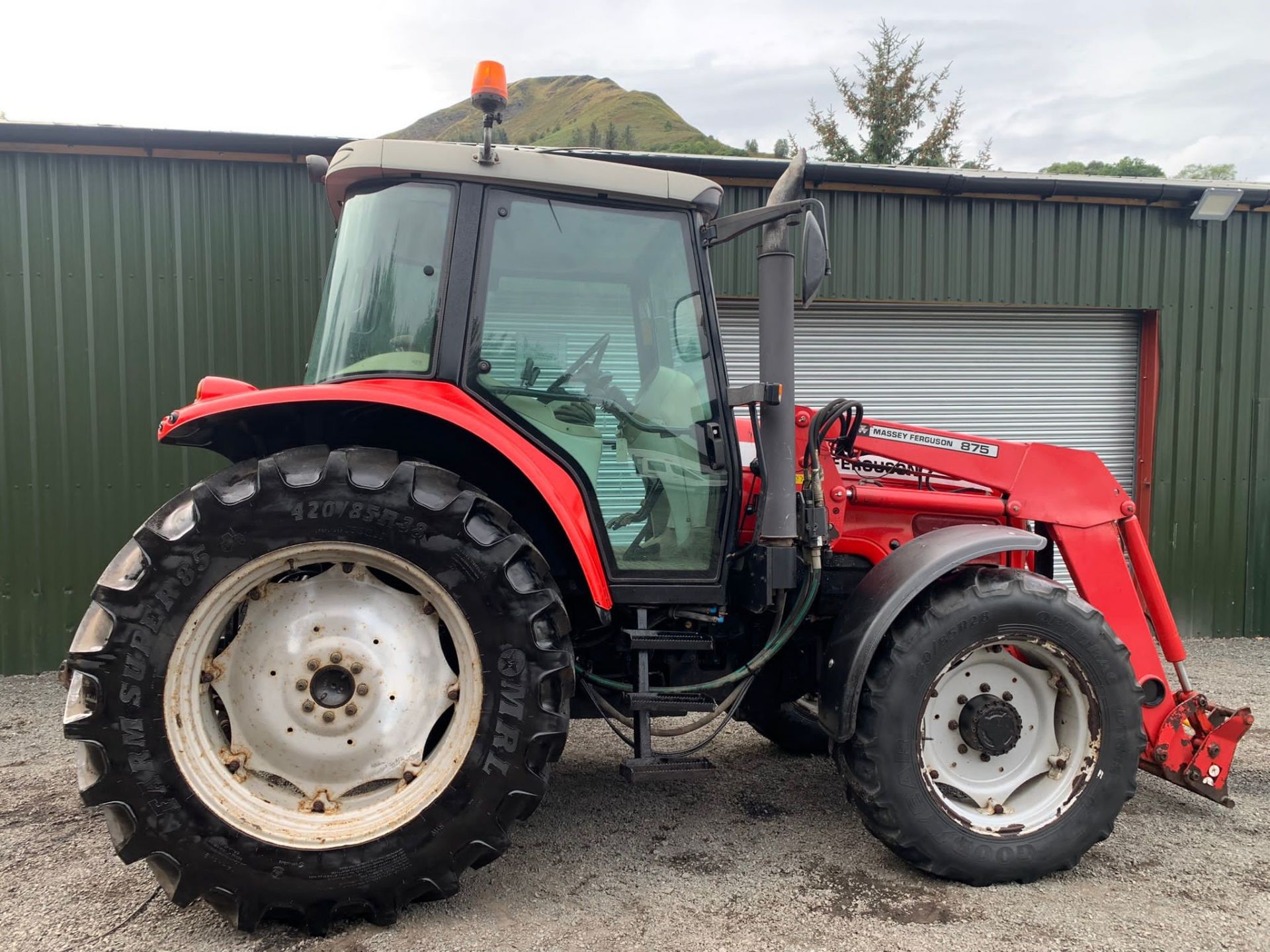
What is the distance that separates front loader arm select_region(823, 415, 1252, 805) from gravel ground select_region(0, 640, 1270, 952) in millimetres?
492

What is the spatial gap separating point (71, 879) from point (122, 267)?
4126mm

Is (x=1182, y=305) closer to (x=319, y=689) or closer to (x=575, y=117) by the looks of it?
(x=319, y=689)

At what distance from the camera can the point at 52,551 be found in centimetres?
543

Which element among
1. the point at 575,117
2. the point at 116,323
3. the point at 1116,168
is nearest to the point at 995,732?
the point at 116,323

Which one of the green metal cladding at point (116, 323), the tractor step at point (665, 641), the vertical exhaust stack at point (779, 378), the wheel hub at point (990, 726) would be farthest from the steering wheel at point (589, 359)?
the green metal cladding at point (116, 323)

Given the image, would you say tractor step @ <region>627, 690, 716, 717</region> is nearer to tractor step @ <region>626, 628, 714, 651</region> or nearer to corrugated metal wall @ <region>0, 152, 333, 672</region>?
tractor step @ <region>626, 628, 714, 651</region>

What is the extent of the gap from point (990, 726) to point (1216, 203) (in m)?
6.07

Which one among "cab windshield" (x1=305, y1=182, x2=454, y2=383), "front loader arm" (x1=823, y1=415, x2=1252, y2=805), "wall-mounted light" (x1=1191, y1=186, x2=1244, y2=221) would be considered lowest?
"front loader arm" (x1=823, y1=415, x2=1252, y2=805)

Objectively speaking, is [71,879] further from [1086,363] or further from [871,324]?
[1086,363]

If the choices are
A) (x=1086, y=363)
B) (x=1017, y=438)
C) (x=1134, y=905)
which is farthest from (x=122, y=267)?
(x=1086, y=363)

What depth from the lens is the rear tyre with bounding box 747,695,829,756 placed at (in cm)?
391

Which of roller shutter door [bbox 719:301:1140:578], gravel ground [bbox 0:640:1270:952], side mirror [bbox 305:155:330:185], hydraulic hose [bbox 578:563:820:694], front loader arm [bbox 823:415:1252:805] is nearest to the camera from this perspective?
gravel ground [bbox 0:640:1270:952]

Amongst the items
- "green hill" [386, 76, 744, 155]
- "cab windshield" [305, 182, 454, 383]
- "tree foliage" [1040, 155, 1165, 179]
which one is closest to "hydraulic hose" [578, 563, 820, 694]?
"cab windshield" [305, 182, 454, 383]

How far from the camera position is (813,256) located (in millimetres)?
2527
